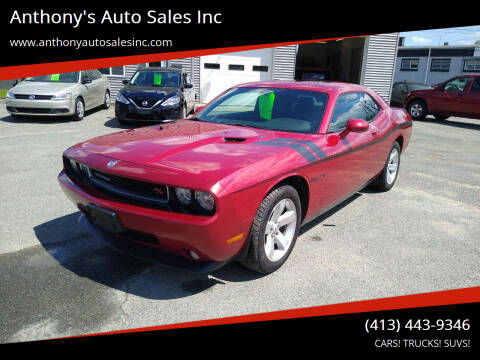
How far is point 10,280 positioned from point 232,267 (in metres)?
1.71

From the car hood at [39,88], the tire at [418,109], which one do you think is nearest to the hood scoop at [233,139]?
the car hood at [39,88]

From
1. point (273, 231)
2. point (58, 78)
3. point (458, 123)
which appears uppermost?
point (58, 78)

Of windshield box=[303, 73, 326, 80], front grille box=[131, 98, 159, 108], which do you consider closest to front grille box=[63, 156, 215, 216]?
front grille box=[131, 98, 159, 108]

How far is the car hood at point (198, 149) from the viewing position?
2791mm

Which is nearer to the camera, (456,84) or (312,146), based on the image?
(312,146)

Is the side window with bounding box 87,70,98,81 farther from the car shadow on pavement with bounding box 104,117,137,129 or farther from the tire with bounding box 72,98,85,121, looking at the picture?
the car shadow on pavement with bounding box 104,117,137,129

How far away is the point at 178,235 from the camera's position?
105 inches

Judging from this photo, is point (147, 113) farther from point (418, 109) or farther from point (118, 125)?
point (418, 109)

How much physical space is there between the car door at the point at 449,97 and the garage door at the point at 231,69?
19.7 ft

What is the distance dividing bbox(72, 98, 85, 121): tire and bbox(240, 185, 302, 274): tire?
29.2ft

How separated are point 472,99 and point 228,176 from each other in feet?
42.6

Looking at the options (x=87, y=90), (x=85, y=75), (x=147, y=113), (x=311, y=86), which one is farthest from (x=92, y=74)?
(x=311, y=86)

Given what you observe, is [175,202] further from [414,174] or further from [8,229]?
[414,174]

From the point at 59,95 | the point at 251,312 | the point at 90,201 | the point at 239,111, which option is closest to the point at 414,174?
the point at 239,111
